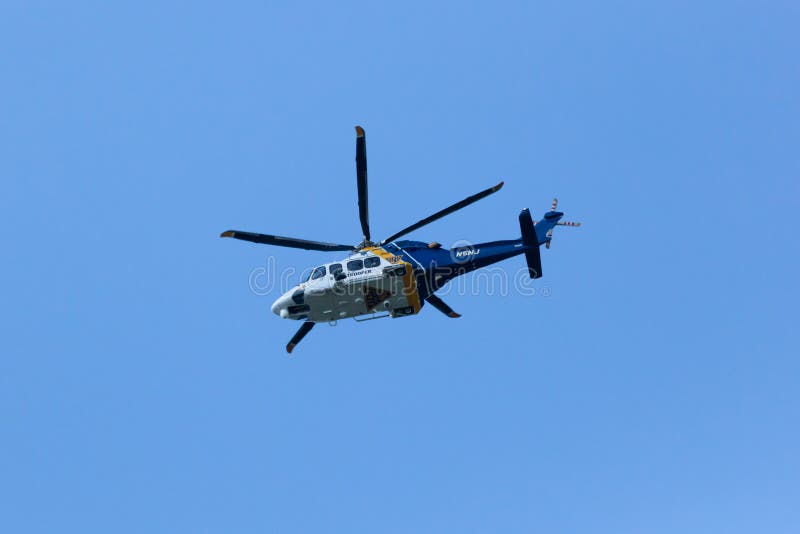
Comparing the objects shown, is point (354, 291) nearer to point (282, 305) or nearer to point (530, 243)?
point (282, 305)

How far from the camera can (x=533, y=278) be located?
1401 inches

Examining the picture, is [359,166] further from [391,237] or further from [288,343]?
[288,343]

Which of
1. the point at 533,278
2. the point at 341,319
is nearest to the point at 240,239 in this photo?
the point at 341,319

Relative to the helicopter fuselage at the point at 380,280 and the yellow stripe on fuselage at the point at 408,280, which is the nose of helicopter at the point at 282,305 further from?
the yellow stripe on fuselage at the point at 408,280

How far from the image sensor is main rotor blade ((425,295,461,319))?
3528cm

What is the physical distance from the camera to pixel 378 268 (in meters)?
32.6

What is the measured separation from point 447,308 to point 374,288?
4.56 m

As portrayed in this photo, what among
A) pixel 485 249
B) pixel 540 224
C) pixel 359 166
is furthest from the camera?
pixel 540 224

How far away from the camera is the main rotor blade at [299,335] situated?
3538 centimetres

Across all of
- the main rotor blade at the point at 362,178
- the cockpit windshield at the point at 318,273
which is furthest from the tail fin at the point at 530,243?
the cockpit windshield at the point at 318,273

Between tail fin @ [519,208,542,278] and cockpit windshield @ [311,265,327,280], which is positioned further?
tail fin @ [519,208,542,278]

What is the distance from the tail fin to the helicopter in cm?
4

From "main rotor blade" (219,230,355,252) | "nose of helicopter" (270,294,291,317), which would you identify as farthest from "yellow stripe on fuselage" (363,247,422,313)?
Answer: "nose of helicopter" (270,294,291,317)

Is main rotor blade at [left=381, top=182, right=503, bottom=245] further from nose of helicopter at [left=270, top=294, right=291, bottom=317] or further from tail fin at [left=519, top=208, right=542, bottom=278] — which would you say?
nose of helicopter at [left=270, top=294, right=291, bottom=317]
